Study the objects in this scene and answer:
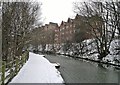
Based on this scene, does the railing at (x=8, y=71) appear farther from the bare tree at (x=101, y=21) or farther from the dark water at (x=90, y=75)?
the bare tree at (x=101, y=21)

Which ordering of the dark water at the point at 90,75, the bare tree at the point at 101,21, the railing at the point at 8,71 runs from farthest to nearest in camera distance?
the bare tree at the point at 101,21 < the dark water at the point at 90,75 < the railing at the point at 8,71

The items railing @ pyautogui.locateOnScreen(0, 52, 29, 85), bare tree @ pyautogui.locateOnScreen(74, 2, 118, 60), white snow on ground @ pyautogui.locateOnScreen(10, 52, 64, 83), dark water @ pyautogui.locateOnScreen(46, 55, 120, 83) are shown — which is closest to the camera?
railing @ pyautogui.locateOnScreen(0, 52, 29, 85)

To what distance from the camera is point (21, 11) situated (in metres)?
28.3

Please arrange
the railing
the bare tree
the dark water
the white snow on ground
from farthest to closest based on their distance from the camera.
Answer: the bare tree → the dark water → the white snow on ground → the railing

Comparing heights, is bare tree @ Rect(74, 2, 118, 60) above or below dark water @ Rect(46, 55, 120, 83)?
above

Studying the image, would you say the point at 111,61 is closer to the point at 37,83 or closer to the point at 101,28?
the point at 101,28

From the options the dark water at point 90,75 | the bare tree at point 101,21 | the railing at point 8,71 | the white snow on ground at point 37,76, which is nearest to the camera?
the railing at point 8,71

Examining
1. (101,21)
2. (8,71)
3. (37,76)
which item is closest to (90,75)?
(37,76)

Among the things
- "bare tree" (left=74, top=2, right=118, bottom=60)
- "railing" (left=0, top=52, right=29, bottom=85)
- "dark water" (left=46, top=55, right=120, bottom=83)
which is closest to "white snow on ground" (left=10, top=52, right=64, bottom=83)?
"railing" (left=0, top=52, right=29, bottom=85)

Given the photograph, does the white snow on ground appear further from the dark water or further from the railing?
the dark water

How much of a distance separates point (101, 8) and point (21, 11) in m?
16.4

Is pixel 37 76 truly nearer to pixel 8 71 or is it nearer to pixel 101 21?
pixel 8 71

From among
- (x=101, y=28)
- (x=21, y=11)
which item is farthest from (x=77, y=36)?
(x=21, y=11)

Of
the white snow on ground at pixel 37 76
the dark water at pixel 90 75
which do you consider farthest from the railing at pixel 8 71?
the dark water at pixel 90 75
